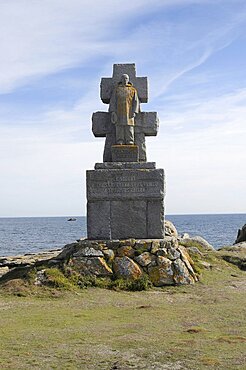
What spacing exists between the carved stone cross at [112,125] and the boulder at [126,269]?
293 centimetres

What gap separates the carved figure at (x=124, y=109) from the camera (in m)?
13.6

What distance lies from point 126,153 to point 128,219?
159cm

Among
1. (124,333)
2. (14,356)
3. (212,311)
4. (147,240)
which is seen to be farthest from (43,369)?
(147,240)

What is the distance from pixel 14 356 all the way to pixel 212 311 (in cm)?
393

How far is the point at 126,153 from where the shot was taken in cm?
1340

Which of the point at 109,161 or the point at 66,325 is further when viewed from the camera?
the point at 109,161

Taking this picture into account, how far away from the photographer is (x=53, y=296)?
35.0 ft

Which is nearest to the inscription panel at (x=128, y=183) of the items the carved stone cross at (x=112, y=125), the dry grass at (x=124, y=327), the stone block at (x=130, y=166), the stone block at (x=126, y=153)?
the stone block at (x=130, y=166)

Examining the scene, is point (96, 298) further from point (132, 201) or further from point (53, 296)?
point (132, 201)

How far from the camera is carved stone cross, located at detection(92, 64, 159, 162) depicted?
13.9m

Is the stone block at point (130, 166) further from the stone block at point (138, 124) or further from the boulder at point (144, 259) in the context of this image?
the boulder at point (144, 259)

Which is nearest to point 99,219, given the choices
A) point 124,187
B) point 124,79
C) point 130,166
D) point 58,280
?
point 124,187

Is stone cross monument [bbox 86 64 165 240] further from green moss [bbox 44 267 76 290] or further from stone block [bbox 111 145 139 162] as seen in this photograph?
green moss [bbox 44 267 76 290]

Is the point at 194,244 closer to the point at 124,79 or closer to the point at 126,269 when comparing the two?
the point at 126,269
